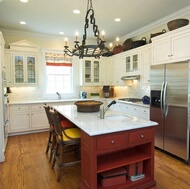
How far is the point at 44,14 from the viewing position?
3693 mm

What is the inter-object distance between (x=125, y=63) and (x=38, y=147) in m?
3.40

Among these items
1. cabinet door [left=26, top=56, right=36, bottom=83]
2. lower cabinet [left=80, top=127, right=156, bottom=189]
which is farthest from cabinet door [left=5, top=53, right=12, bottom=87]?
lower cabinet [left=80, top=127, right=156, bottom=189]

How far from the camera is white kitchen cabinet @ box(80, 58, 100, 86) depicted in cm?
557

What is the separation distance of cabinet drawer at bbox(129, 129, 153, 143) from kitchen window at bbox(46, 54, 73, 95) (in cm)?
394

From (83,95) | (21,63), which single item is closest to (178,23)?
(83,95)

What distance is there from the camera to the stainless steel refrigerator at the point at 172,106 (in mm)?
2832

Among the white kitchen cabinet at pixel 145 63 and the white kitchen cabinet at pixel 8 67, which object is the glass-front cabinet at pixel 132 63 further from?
the white kitchen cabinet at pixel 8 67

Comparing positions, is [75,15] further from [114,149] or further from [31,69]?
[114,149]

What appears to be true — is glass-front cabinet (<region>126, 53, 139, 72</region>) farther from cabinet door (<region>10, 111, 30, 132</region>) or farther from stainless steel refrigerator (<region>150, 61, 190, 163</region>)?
cabinet door (<region>10, 111, 30, 132</region>)

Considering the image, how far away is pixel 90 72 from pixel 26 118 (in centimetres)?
256

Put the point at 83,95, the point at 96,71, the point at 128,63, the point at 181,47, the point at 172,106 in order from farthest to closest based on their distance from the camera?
the point at 96,71 → the point at 83,95 → the point at 128,63 → the point at 172,106 → the point at 181,47

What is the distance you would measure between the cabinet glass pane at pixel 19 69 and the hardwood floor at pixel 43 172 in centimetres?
206

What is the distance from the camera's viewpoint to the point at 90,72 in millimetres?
5672

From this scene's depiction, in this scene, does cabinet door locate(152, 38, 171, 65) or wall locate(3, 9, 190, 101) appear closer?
cabinet door locate(152, 38, 171, 65)
